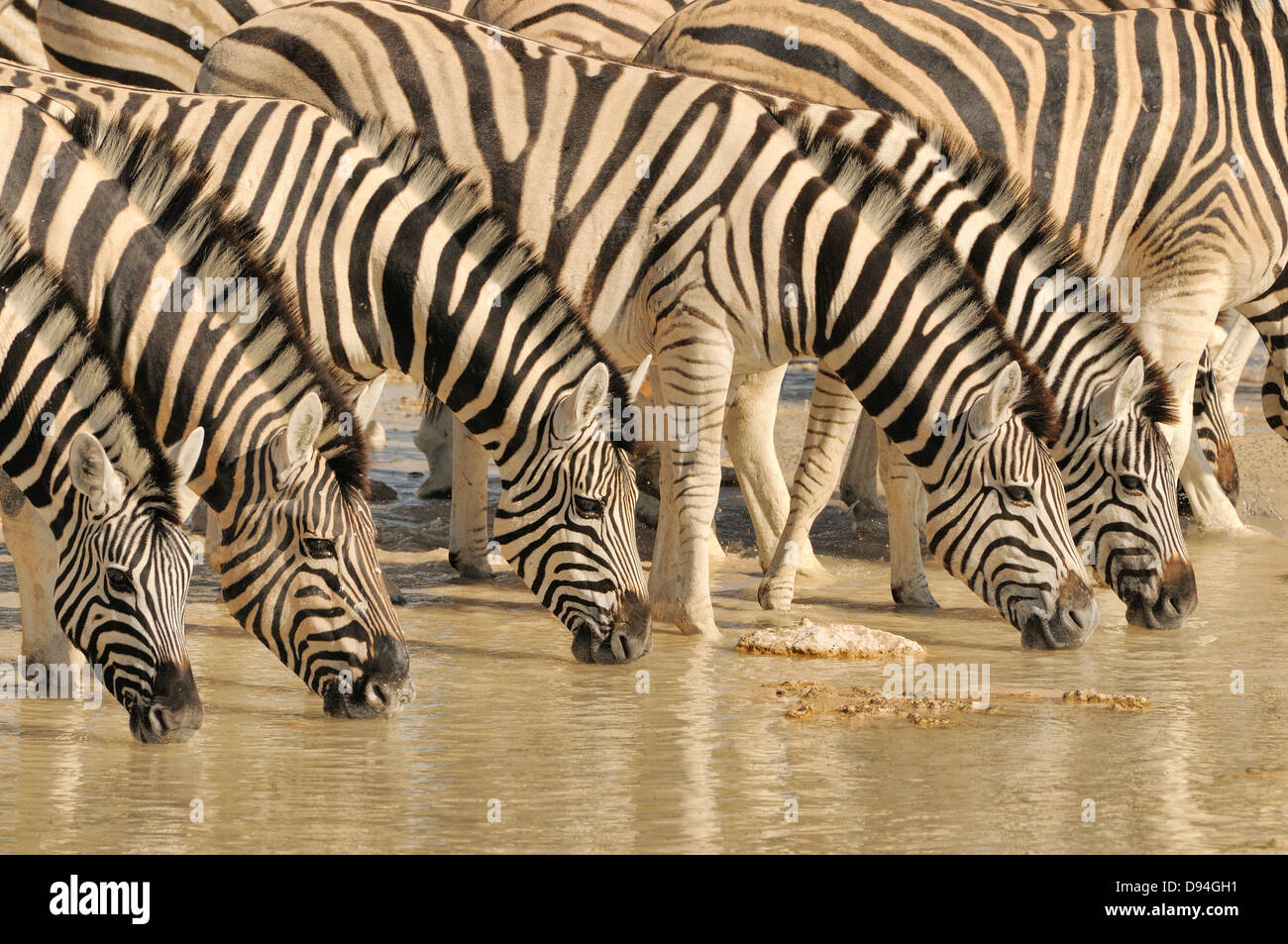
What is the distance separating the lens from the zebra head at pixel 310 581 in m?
7.31

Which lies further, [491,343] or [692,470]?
[692,470]

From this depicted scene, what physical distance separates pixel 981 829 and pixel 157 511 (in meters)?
2.97

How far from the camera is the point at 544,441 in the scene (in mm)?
8461

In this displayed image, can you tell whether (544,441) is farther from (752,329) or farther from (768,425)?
(768,425)

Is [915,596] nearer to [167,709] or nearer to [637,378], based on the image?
[637,378]

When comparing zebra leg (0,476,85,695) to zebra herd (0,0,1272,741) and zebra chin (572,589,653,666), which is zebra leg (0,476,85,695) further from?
zebra chin (572,589,653,666)

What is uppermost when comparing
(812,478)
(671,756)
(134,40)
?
(134,40)

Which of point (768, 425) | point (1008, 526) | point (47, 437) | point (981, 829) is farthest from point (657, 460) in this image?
point (981, 829)

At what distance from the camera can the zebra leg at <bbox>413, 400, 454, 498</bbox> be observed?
12.6 meters

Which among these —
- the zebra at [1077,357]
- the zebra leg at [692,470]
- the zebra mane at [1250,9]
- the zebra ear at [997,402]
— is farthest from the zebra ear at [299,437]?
the zebra mane at [1250,9]

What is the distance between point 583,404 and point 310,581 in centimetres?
152

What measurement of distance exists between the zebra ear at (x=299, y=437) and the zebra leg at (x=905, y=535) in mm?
3596

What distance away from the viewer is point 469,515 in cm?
1053

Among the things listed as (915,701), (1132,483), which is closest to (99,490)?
(915,701)
